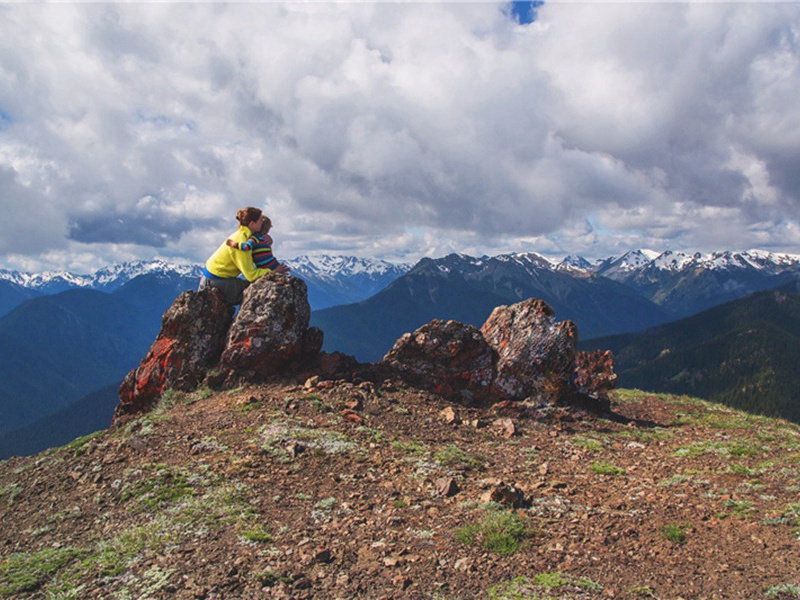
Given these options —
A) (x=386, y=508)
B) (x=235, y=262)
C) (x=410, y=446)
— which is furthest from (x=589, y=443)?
(x=235, y=262)

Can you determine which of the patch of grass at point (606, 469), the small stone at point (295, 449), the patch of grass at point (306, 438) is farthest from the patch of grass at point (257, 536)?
the patch of grass at point (606, 469)

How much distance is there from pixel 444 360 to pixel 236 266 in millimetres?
10115

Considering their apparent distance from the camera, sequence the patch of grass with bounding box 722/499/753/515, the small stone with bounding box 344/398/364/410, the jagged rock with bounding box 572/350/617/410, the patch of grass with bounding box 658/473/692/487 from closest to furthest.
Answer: the patch of grass with bounding box 722/499/753/515
the patch of grass with bounding box 658/473/692/487
the small stone with bounding box 344/398/364/410
the jagged rock with bounding box 572/350/617/410

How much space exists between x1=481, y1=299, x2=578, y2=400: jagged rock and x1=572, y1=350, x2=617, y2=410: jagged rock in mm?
1419

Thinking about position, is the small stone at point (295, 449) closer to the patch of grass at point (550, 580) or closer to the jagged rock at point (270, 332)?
the jagged rock at point (270, 332)

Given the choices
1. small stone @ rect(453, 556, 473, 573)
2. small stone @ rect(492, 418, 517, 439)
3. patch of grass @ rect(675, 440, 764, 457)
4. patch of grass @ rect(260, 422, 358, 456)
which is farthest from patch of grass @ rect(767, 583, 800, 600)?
patch of grass @ rect(260, 422, 358, 456)

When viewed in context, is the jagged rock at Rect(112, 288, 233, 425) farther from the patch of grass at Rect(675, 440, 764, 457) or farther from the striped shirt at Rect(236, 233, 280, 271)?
the patch of grass at Rect(675, 440, 764, 457)

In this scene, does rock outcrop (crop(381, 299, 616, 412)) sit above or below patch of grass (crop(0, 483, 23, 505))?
above

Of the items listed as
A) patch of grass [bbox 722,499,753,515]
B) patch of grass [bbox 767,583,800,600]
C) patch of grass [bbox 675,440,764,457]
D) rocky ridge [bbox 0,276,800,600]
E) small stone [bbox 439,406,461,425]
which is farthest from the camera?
small stone [bbox 439,406,461,425]

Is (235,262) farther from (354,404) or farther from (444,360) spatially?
(444,360)

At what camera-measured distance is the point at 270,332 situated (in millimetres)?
18562

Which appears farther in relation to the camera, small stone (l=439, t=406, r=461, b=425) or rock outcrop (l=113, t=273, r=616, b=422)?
rock outcrop (l=113, t=273, r=616, b=422)

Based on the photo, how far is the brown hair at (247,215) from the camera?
750 inches

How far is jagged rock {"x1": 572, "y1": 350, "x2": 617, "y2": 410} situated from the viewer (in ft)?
67.1
